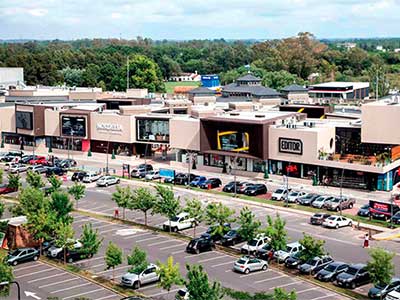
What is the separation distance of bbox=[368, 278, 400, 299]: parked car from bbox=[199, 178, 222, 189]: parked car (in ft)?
102

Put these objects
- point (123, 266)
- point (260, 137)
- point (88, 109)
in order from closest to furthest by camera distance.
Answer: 1. point (123, 266)
2. point (260, 137)
3. point (88, 109)

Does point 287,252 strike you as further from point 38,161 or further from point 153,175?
point 38,161

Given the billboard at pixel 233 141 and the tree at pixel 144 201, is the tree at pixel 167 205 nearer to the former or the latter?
the tree at pixel 144 201

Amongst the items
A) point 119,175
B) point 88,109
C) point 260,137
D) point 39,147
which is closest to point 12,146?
point 39,147

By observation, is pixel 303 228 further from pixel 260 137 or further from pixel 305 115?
pixel 305 115

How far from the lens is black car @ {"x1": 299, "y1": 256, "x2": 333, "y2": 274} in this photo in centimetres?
3959

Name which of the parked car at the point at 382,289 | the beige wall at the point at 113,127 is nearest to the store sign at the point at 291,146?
the beige wall at the point at 113,127

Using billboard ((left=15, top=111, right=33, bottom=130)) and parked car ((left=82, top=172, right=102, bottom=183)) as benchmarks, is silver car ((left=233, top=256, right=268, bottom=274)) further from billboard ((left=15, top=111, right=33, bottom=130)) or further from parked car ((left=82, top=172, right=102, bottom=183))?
billboard ((left=15, top=111, right=33, bottom=130))

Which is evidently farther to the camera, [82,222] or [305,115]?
[305,115]

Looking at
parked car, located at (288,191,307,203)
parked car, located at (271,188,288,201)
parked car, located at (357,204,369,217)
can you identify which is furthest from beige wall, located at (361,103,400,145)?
parked car, located at (357,204,369,217)

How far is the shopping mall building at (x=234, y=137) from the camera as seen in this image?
6475 centimetres

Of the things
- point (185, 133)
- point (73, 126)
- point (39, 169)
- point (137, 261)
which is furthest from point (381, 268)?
point (73, 126)

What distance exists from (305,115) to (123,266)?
41.5 meters

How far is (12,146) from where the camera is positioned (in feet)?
311
